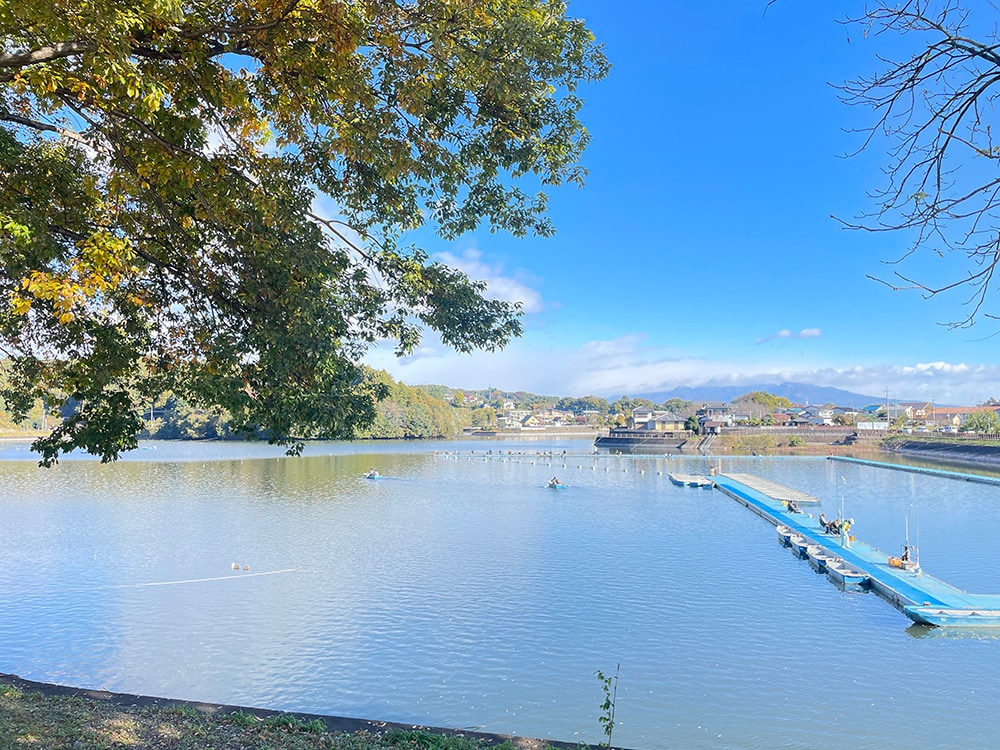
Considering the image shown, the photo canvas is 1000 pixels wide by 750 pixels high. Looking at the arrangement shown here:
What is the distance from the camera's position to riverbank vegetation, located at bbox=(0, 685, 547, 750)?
19.0 ft

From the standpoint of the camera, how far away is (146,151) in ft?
16.4

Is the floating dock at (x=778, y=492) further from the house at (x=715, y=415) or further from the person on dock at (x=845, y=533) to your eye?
the house at (x=715, y=415)

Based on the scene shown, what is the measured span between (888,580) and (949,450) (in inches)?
2367

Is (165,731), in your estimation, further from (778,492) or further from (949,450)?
(949,450)

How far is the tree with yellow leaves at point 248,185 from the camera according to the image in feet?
14.7

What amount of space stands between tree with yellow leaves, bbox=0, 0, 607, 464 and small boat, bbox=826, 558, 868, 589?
608 inches

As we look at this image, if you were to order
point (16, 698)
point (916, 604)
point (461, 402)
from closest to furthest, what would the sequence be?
point (16, 698) → point (916, 604) → point (461, 402)

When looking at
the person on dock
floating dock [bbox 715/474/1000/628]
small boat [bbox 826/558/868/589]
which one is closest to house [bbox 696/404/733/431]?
the person on dock

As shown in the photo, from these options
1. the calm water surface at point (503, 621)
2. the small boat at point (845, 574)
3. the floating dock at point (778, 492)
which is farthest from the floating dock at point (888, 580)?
the floating dock at point (778, 492)

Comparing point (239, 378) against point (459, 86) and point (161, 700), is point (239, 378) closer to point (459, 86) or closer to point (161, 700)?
point (459, 86)

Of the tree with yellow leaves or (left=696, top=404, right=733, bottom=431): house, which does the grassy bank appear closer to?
the tree with yellow leaves

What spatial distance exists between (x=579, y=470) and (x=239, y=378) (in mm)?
49928

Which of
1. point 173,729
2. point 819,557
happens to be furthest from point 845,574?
point 173,729

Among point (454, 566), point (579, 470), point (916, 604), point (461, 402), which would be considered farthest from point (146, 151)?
point (461, 402)
